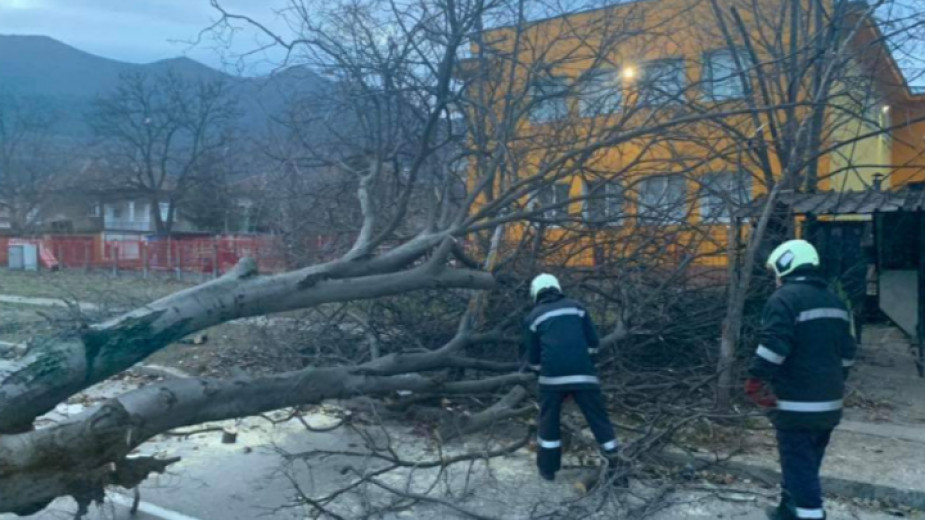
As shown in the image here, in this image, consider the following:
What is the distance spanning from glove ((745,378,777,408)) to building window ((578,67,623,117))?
459 cm

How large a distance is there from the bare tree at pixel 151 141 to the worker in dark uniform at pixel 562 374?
33.6 m

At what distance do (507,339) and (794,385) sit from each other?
3.33 m

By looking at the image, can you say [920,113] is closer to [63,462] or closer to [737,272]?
[737,272]

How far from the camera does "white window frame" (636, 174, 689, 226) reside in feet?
27.0

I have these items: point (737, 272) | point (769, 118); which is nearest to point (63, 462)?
point (737, 272)

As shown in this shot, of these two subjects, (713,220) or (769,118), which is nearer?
(713,220)

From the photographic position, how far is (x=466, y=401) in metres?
7.50

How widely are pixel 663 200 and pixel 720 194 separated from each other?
3.36ft

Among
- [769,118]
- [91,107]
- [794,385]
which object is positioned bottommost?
[794,385]

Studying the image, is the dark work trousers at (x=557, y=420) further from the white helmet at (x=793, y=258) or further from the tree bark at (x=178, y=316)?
the white helmet at (x=793, y=258)

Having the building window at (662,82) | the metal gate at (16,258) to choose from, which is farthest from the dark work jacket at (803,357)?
the metal gate at (16,258)

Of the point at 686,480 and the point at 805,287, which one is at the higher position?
the point at 805,287

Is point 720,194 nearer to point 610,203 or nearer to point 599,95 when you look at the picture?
point 610,203

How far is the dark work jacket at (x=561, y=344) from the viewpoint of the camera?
19.3 feet
